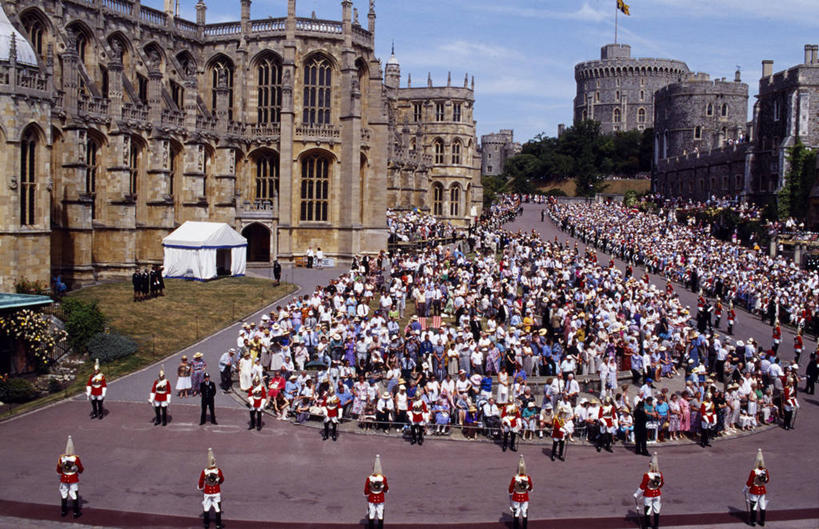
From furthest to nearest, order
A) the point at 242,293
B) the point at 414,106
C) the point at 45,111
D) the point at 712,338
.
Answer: the point at 414,106
the point at 242,293
the point at 45,111
the point at 712,338

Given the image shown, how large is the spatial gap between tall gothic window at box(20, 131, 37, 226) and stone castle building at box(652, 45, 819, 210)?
2097 inches

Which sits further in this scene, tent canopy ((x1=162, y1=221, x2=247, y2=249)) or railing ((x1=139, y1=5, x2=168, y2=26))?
railing ((x1=139, y1=5, x2=168, y2=26))

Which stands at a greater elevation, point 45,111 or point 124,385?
point 45,111

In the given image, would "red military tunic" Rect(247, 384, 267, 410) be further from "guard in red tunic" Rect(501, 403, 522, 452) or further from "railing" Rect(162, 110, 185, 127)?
"railing" Rect(162, 110, 185, 127)

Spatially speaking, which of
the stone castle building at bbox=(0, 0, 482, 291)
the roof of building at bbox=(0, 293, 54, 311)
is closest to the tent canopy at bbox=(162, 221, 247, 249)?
the stone castle building at bbox=(0, 0, 482, 291)

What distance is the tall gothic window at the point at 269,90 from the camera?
167 ft

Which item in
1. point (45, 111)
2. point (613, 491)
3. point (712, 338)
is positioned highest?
point (45, 111)

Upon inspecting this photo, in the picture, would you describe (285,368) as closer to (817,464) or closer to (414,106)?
(817,464)

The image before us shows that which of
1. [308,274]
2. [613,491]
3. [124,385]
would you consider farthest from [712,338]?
[308,274]

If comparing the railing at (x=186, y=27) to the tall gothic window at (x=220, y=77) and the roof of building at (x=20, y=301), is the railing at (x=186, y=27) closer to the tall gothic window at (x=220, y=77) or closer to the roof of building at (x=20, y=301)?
the tall gothic window at (x=220, y=77)

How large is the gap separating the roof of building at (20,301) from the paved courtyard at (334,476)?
4.40m

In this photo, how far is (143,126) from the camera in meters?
44.0

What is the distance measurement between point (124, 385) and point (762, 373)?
1935 cm

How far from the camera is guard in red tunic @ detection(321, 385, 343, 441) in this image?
20.4 metres
